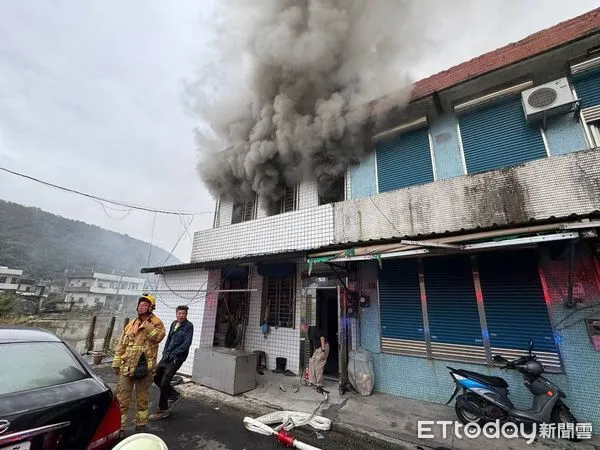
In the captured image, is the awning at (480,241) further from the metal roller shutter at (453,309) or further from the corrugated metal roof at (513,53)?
the corrugated metal roof at (513,53)

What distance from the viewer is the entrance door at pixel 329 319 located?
25.8 feet

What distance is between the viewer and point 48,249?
258 ft

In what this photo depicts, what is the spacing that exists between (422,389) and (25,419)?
634cm

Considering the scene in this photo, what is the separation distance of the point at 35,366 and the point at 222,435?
307 centimetres

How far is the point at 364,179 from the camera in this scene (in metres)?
7.57

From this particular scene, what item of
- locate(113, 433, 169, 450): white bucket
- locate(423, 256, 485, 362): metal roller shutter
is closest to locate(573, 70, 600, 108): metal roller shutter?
locate(423, 256, 485, 362): metal roller shutter

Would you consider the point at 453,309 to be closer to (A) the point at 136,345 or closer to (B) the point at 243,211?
(A) the point at 136,345

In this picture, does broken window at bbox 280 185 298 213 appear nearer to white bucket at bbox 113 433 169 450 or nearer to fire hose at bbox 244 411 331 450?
fire hose at bbox 244 411 331 450

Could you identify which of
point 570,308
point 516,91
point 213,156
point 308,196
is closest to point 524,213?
point 570,308

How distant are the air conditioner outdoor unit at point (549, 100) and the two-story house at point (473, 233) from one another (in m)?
0.03

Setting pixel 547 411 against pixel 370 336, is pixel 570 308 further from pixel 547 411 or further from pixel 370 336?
pixel 370 336

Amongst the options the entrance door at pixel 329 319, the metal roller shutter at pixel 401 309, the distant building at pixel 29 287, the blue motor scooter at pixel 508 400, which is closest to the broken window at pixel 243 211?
the entrance door at pixel 329 319

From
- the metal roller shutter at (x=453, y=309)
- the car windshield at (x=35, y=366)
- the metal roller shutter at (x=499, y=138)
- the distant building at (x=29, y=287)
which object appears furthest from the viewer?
the distant building at (x=29, y=287)

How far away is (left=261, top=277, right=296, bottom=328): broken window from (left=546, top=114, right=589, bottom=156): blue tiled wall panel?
718 centimetres
